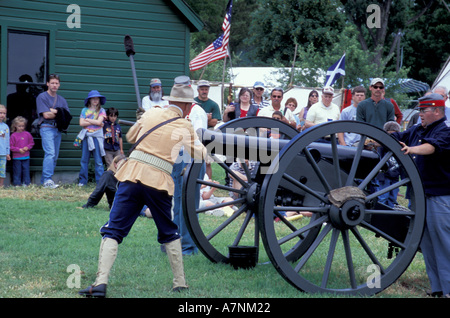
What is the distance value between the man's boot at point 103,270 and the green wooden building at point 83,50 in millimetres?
7886

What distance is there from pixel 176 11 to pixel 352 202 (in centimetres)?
988

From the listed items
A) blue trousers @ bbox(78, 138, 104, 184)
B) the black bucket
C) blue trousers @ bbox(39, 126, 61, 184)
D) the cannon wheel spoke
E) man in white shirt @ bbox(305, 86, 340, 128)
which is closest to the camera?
the cannon wheel spoke

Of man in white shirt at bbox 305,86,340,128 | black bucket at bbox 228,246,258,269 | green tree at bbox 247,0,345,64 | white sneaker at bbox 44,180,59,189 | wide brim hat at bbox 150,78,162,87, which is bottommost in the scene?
white sneaker at bbox 44,180,59,189

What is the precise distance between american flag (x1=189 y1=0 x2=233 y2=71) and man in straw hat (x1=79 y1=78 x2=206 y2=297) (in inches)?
385

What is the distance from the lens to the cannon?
17.0ft

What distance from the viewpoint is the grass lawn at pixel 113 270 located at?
5.42 m

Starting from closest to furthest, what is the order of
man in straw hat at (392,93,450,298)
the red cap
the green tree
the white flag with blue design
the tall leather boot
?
the tall leather boot → man in straw hat at (392,93,450,298) → the red cap → the white flag with blue design → the green tree

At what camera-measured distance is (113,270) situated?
6.12 m

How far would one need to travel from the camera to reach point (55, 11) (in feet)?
42.5

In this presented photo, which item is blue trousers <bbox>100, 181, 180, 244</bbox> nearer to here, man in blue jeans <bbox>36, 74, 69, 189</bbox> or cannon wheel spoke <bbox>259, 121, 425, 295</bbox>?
cannon wheel spoke <bbox>259, 121, 425, 295</bbox>

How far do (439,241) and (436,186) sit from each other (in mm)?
521

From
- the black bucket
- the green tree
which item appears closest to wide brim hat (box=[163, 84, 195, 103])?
the black bucket

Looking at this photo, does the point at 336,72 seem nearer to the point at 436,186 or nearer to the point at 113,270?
the point at 436,186
